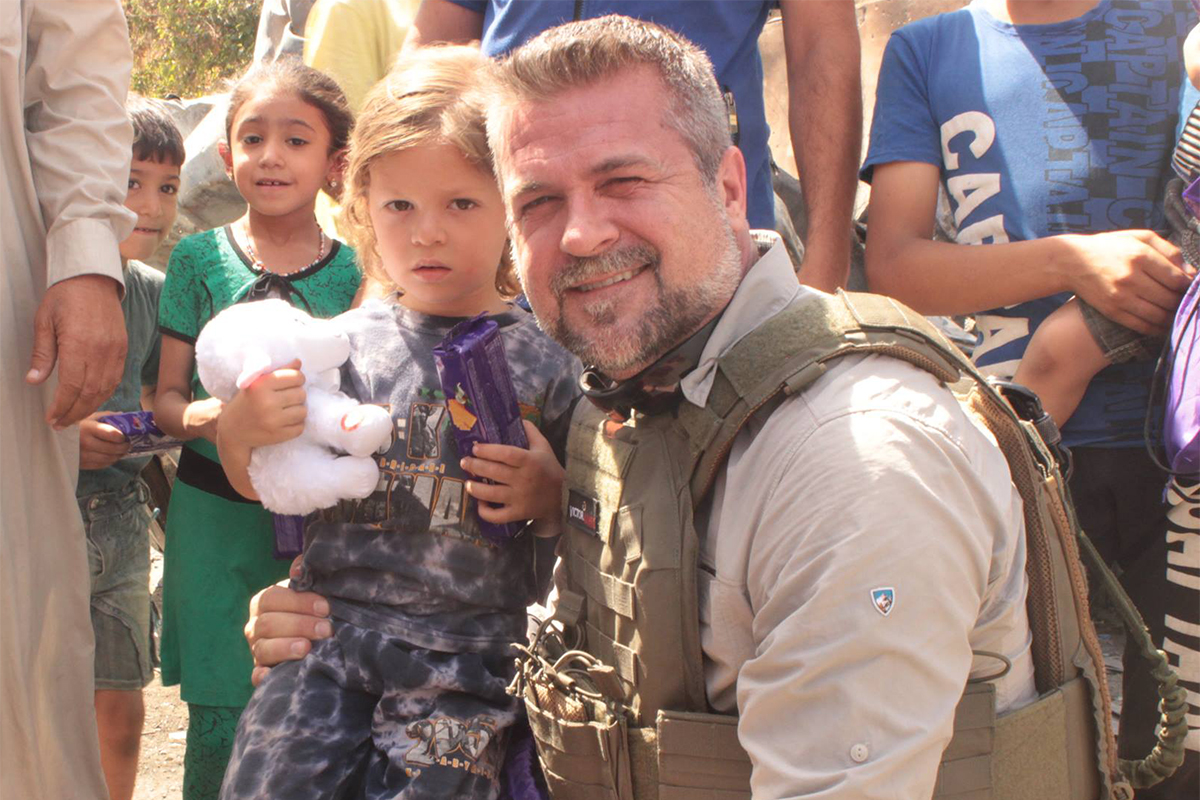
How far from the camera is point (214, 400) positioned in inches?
104

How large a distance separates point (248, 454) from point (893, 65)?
1887mm

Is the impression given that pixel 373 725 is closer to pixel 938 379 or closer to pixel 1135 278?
pixel 938 379

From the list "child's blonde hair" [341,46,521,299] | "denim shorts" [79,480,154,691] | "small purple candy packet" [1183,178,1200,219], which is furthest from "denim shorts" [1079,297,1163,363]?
"denim shorts" [79,480,154,691]

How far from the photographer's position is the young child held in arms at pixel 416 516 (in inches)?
77.4

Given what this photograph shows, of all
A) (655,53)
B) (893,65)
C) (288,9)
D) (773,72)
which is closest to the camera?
(655,53)

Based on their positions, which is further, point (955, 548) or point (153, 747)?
point (153, 747)

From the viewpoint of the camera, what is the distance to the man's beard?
1813mm

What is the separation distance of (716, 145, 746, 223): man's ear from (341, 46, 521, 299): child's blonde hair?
0.49 metres

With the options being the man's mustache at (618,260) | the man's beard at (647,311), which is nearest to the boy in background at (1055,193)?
the man's beard at (647,311)

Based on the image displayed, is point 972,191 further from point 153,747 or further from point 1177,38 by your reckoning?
point 153,747

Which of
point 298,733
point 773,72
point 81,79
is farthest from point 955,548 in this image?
point 773,72

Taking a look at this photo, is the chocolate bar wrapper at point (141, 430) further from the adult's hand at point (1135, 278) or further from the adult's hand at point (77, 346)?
the adult's hand at point (1135, 278)

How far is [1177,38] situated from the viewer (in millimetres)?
2654

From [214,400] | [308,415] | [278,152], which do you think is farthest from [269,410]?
[278,152]
